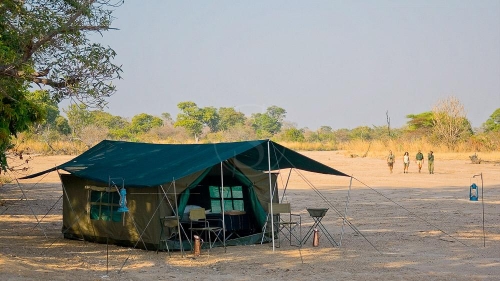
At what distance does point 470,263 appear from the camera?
34.7 ft

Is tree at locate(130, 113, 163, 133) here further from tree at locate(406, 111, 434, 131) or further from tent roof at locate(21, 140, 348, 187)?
tent roof at locate(21, 140, 348, 187)

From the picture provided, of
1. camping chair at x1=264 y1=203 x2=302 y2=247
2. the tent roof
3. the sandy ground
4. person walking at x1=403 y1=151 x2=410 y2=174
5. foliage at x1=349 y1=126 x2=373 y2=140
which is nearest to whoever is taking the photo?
the sandy ground

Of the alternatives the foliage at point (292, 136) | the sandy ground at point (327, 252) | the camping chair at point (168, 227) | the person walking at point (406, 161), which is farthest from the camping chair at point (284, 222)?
the foliage at point (292, 136)

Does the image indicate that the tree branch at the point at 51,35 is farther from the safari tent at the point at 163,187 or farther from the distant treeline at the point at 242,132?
the distant treeline at the point at 242,132

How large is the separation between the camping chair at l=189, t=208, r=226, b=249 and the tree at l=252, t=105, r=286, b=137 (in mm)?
55704

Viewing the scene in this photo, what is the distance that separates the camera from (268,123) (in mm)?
74750

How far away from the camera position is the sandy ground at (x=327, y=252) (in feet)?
32.0

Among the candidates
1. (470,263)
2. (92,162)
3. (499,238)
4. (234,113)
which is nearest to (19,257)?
(92,162)

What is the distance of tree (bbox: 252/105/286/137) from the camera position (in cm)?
7245

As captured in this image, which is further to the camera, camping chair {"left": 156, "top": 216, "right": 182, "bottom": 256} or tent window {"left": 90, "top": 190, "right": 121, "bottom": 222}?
tent window {"left": 90, "top": 190, "right": 121, "bottom": 222}

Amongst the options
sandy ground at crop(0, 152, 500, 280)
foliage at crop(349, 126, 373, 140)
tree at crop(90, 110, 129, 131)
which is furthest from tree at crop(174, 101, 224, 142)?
sandy ground at crop(0, 152, 500, 280)

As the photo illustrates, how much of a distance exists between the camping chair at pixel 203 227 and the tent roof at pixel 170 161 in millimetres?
720

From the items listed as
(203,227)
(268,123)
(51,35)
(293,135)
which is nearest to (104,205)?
(203,227)

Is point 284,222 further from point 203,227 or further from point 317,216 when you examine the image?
point 203,227
